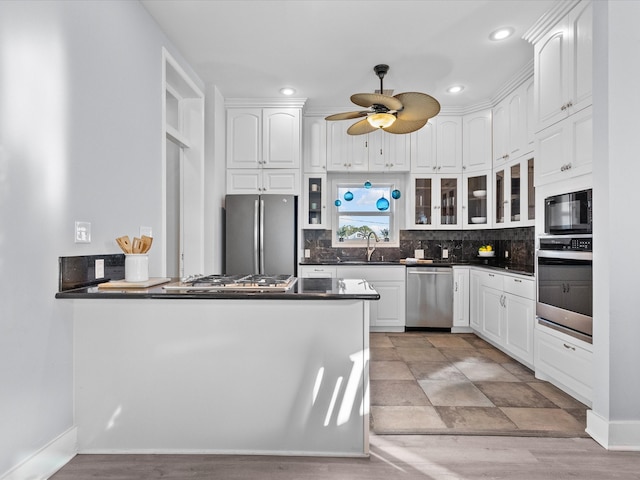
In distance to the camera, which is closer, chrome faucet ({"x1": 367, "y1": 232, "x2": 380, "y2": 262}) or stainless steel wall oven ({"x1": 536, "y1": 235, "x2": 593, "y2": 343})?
stainless steel wall oven ({"x1": 536, "y1": 235, "x2": 593, "y2": 343})

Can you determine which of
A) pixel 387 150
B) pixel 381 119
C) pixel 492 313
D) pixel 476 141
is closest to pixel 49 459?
pixel 381 119

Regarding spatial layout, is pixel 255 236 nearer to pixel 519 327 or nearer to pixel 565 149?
pixel 519 327

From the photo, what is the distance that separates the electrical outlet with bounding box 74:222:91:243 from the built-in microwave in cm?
295

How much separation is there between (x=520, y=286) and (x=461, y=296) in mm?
1260

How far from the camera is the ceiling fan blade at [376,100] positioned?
2693 millimetres

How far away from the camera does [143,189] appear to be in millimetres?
2697

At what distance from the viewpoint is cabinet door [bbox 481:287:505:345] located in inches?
149

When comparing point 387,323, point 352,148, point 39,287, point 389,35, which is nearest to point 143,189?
point 39,287

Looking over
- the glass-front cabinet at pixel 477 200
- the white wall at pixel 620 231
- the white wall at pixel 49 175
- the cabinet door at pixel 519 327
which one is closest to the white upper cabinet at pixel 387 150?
the glass-front cabinet at pixel 477 200

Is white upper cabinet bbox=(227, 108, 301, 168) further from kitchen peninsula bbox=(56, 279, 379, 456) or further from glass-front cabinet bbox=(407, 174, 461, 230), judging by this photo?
kitchen peninsula bbox=(56, 279, 379, 456)

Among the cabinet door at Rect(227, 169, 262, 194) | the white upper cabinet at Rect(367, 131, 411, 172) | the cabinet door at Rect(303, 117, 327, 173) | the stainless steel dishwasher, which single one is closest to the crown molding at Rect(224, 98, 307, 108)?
the cabinet door at Rect(303, 117, 327, 173)

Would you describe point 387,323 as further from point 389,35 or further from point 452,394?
point 389,35

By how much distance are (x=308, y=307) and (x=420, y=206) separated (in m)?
3.39

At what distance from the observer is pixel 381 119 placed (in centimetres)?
305
